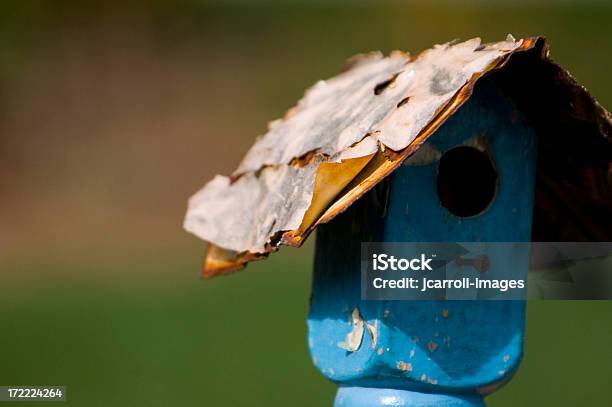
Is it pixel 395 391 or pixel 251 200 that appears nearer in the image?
pixel 395 391

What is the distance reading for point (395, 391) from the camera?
2.55m

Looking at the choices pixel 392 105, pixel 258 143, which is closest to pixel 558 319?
pixel 258 143

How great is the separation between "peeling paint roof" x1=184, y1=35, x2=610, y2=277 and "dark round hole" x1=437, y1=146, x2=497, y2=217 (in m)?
0.29

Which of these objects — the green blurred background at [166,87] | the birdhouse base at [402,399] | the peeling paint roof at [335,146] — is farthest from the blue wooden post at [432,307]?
the green blurred background at [166,87]

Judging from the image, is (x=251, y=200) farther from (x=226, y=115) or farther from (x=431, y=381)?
(x=226, y=115)

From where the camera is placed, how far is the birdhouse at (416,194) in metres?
2.34

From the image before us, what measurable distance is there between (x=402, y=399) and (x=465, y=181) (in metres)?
0.68

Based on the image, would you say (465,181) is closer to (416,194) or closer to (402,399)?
(416,194)

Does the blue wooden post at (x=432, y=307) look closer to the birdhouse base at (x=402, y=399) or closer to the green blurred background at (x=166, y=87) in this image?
the birdhouse base at (x=402, y=399)

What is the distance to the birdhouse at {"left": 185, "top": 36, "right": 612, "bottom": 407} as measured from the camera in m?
2.34

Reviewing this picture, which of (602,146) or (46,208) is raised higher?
(46,208)

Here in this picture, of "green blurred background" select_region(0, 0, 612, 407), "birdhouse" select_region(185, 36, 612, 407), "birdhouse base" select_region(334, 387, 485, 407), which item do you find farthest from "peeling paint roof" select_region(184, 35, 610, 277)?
"green blurred background" select_region(0, 0, 612, 407)

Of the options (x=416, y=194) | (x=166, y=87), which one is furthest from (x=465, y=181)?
(x=166, y=87)

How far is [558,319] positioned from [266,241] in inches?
192
